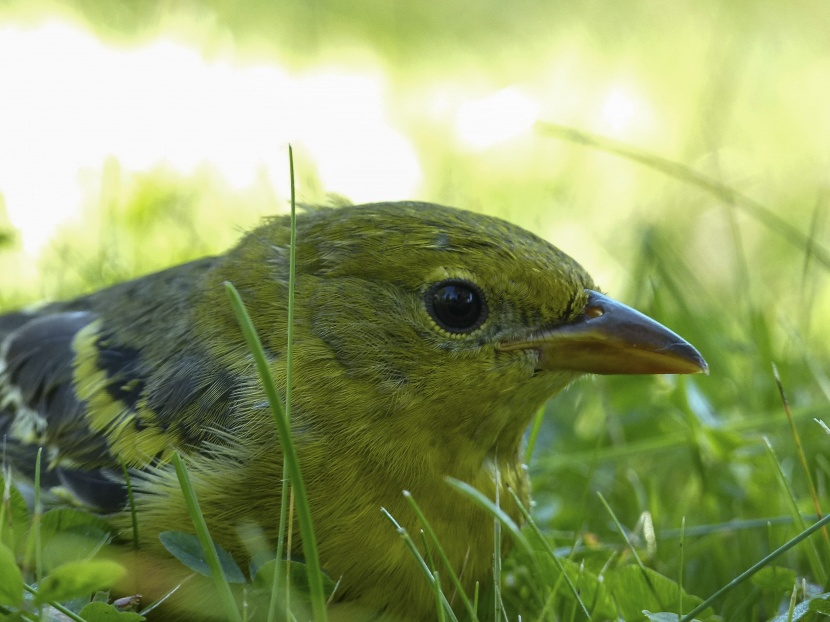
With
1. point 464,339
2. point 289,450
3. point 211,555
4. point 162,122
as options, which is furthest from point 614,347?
Result: point 162,122

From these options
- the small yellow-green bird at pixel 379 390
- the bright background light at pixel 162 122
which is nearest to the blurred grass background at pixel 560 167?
the bright background light at pixel 162 122

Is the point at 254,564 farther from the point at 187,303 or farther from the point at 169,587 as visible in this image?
the point at 187,303

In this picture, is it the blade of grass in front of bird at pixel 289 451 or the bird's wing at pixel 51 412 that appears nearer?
the blade of grass in front of bird at pixel 289 451

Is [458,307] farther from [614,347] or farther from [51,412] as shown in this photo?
[51,412]

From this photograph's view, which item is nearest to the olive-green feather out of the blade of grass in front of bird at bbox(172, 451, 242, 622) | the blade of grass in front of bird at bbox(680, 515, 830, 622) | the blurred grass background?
the blade of grass in front of bird at bbox(172, 451, 242, 622)

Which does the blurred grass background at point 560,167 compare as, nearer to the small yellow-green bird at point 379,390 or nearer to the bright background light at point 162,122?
the bright background light at point 162,122

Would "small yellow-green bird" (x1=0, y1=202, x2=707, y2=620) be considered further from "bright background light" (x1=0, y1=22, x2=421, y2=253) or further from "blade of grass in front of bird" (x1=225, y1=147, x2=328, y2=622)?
"bright background light" (x1=0, y1=22, x2=421, y2=253)

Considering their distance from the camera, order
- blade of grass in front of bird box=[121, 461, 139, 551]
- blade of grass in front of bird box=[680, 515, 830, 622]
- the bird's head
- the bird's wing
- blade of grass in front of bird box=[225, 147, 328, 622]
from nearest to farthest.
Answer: blade of grass in front of bird box=[225, 147, 328, 622] → blade of grass in front of bird box=[680, 515, 830, 622] → blade of grass in front of bird box=[121, 461, 139, 551] → the bird's head → the bird's wing
